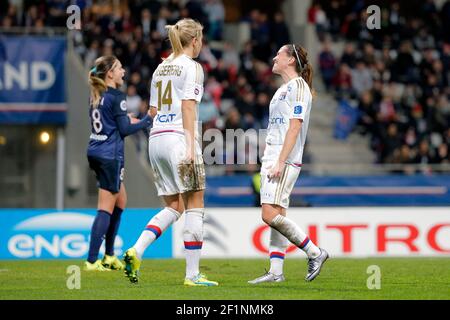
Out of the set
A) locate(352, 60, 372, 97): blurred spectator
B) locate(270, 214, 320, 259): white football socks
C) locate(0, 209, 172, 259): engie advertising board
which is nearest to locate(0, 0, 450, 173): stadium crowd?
locate(352, 60, 372, 97): blurred spectator

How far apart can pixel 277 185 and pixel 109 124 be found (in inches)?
107

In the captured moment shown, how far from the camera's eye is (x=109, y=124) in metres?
13.3

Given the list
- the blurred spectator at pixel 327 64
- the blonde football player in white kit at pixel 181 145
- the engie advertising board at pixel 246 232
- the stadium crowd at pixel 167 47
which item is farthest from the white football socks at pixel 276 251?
the blurred spectator at pixel 327 64

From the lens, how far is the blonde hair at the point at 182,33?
1103 cm

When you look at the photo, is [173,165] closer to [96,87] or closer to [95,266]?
[96,87]

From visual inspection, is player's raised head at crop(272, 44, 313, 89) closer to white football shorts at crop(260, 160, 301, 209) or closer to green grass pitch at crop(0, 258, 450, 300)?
white football shorts at crop(260, 160, 301, 209)

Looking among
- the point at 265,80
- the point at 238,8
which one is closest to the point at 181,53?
the point at 265,80

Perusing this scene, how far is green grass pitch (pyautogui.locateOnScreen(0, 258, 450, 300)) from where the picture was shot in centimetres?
1021

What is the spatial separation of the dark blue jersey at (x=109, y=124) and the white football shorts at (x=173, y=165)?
205cm

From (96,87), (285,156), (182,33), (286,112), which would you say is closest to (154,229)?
(285,156)

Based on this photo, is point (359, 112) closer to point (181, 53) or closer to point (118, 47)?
point (118, 47)

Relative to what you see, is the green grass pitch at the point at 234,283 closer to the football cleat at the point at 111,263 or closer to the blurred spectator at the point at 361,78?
the football cleat at the point at 111,263

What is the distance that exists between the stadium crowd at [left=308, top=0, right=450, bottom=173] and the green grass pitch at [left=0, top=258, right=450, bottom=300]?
9.42m

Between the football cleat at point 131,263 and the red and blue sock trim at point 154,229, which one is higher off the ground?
the red and blue sock trim at point 154,229
